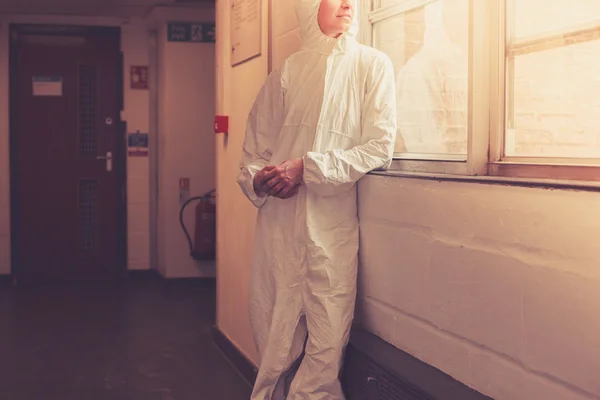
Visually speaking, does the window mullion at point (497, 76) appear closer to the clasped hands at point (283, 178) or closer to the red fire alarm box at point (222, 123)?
the clasped hands at point (283, 178)

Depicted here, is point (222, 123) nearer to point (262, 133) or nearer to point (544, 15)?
point (262, 133)

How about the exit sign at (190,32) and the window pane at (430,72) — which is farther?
the exit sign at (190,32)

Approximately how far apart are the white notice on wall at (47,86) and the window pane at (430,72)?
14.7 ft

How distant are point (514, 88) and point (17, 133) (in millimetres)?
5411

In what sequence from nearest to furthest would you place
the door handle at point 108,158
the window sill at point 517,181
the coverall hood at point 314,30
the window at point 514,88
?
the window sill at point 517,181, the window at point 514,88, the coverall hood at point 314,30, the door handle at point 108,158

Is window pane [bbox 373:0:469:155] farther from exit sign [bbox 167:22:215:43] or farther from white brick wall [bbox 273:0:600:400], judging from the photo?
exit sign [bbox 167:22:215:43]

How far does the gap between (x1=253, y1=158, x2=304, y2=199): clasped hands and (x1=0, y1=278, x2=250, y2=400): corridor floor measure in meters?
1.22

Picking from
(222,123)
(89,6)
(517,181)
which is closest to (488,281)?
(517,181)

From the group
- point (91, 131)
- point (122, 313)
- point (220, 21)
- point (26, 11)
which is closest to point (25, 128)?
point (91, 131)

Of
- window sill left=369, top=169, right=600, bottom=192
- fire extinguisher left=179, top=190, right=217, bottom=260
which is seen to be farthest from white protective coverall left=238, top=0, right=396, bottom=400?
fire extinguisher left=179, top=190, right=217, bottom=260

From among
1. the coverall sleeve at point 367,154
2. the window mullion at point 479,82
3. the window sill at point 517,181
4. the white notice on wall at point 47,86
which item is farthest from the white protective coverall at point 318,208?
the white notice on wall at point 47,86

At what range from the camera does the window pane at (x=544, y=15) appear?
6.07 ft

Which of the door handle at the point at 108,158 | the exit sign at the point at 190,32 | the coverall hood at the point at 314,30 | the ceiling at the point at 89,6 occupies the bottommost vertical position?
the door handle at the point at 108,158

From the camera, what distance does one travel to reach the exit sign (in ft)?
20.5
